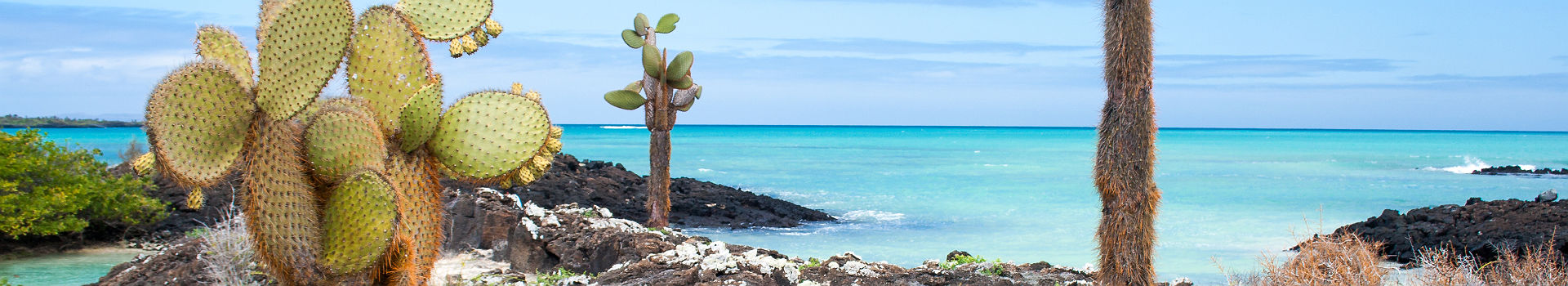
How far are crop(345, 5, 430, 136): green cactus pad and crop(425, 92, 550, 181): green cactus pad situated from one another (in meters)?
0.29

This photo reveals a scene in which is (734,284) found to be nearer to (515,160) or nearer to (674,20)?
(515,160)

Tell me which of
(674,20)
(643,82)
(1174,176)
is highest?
(674,20)

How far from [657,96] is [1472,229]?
1070 centimetres

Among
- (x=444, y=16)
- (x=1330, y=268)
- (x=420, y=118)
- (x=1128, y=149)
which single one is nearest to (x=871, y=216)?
(x=1330, y=268)

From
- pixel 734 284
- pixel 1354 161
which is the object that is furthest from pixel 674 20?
pixel 1354 161

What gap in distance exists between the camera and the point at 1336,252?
7.28 m

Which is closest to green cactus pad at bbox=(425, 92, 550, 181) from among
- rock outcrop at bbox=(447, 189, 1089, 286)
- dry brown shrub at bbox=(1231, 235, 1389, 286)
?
rock outcrop at bbox=(447, 189, 1089, 286)

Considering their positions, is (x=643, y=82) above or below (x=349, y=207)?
above

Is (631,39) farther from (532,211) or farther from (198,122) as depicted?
(198,122)

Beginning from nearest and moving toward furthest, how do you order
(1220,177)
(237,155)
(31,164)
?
1. (237,155)
2. (31,164)
3. (1220,177)

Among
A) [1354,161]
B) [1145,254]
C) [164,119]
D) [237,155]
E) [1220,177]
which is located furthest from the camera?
[1354,161]

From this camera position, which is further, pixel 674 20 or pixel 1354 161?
pixel 1354 161

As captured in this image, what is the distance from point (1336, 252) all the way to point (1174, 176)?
3153 centimetres

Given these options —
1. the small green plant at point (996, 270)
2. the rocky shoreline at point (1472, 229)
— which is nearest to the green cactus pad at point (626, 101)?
the small green plant at point (996, 270)
